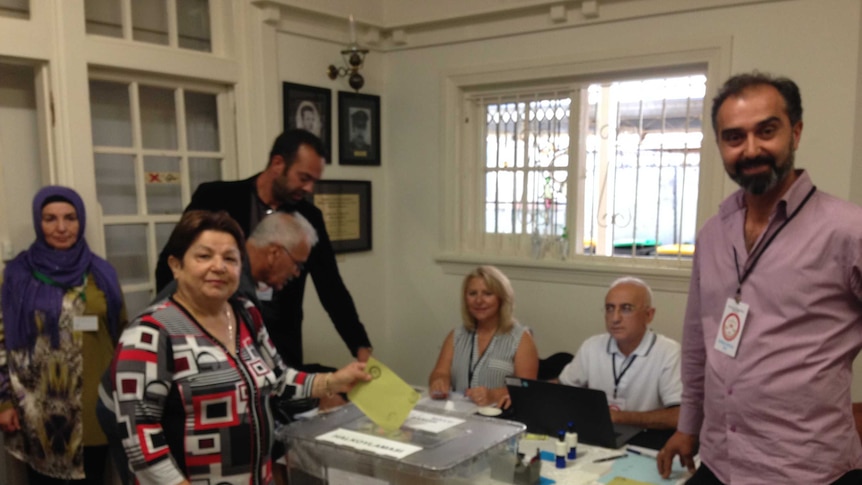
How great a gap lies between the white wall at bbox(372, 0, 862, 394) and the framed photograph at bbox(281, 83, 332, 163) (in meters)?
0.47

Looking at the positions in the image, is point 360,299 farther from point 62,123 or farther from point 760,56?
point 760,56

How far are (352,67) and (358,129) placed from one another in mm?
388

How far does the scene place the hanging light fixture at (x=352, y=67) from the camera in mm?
3340

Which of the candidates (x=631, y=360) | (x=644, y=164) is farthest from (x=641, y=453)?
(x=644, y=164)

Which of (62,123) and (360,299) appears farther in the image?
(360,299)

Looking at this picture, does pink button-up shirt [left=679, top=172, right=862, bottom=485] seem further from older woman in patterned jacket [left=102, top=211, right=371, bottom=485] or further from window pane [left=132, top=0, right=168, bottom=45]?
window pane [left=132, top=0, right=168, bottom=45]

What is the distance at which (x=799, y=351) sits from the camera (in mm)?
1304

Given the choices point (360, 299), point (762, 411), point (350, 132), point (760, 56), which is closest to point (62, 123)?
point (350, 132)

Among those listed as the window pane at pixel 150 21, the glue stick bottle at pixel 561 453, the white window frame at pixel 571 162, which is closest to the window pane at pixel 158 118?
the window pane at pixel 150 21

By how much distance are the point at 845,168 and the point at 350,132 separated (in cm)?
243

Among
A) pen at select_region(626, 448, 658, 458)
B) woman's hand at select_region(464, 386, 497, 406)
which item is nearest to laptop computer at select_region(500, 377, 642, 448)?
pen at select_region(626, 448, 658, 458)

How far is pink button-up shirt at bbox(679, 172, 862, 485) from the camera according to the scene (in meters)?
1.29

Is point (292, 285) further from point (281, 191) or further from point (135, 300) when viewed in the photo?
point (135, 300)

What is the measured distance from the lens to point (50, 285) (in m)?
2.42
